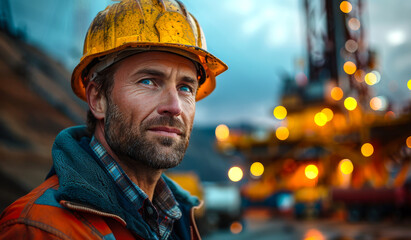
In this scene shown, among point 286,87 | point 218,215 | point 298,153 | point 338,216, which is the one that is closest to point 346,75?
point 286,87

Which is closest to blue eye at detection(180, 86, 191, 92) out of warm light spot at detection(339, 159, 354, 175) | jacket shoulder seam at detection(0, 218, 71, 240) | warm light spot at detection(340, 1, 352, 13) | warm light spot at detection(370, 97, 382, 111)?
jacket shoulder seam at detection(0, 218, 71, 240)

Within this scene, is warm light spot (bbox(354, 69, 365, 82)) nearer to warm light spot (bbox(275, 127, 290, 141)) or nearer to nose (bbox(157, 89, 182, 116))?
warm light spot (bbox(275, 127, 290, 141))

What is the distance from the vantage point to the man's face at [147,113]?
7.38 feet

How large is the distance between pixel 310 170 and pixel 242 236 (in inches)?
233

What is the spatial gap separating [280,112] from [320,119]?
483 centimetres

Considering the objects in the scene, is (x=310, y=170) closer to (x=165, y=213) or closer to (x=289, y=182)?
(x=289, y=182)

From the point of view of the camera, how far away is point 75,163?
1976 mm

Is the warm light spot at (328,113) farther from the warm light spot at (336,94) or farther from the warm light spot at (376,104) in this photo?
the warm light spot at (376,104)

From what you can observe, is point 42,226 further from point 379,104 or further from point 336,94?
point 379,104

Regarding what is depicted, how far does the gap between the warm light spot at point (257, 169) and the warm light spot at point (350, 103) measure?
8.01 metres

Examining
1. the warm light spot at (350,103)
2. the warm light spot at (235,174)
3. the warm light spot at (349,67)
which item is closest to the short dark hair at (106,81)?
the warm light spot at (235,174)

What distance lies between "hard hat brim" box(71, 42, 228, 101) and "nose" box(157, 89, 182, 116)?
0.33m

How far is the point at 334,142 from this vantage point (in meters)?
22.7

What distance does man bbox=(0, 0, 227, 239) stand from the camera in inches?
77.3
